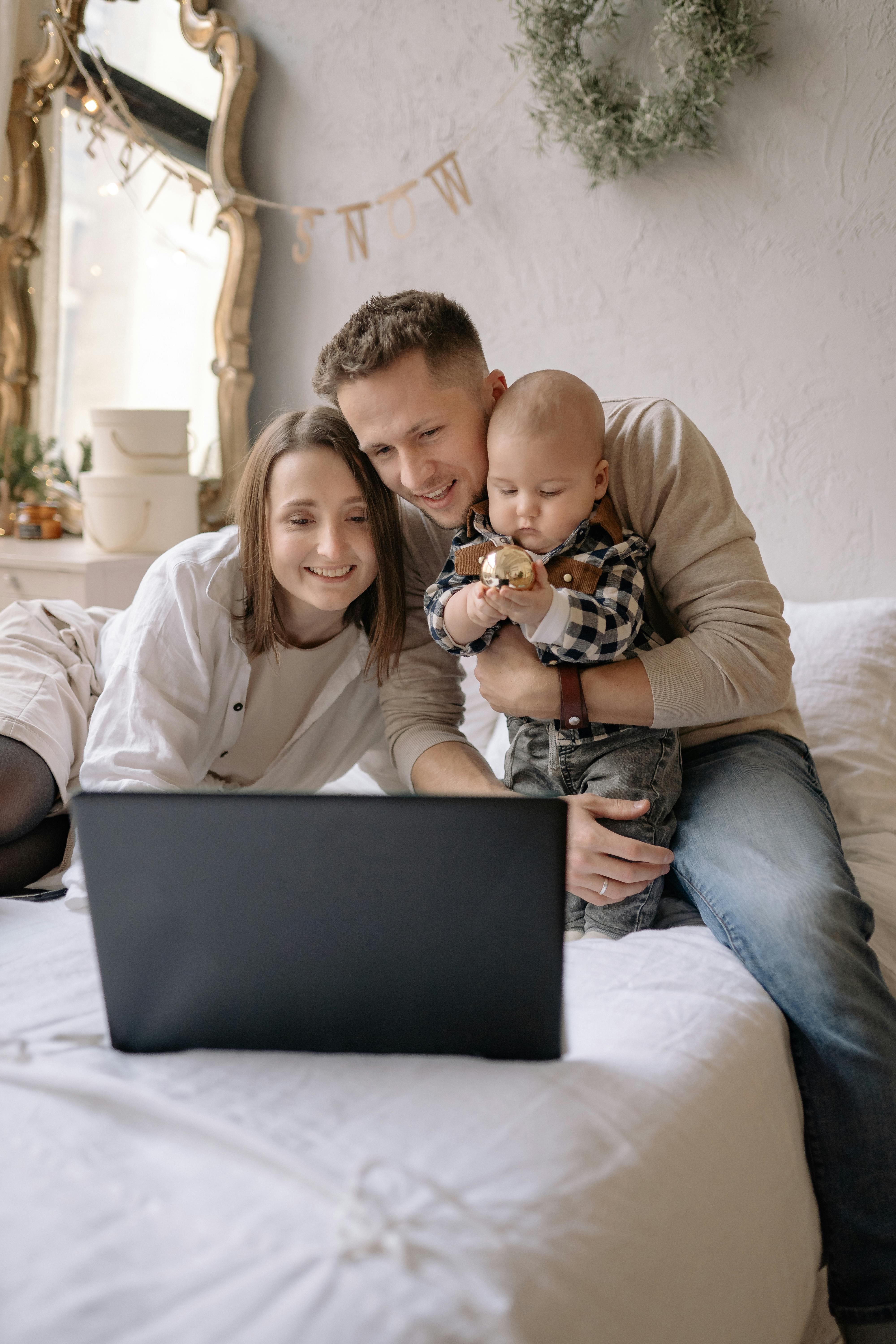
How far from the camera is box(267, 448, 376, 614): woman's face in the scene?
4.61 feet

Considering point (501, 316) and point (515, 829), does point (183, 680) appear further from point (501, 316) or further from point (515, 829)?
point (501, 316)

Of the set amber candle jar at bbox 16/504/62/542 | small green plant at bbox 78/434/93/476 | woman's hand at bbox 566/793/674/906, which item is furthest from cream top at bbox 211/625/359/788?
small green plant at bbox 78/434/93/476

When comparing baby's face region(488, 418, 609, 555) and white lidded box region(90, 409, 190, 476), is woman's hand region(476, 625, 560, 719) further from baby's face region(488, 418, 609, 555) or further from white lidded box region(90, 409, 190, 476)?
white lidded box region(90, 409, 190, 476)

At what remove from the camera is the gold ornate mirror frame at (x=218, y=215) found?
261 centimetres

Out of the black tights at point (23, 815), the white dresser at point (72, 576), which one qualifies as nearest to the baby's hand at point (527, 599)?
the black tights at point (23, 815)

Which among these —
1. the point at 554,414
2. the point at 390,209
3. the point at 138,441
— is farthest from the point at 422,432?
the point at 138,441

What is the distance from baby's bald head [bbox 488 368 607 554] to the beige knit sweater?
0.10 metres

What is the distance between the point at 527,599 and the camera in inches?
46.6

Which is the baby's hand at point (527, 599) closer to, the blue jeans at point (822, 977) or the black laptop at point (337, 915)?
the blue jeans at point (822, 977)

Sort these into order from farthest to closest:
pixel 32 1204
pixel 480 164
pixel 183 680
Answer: pixel 480 164 → pixel 183 680 → pixel 32 1204

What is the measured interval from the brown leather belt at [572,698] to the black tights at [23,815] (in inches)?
31.9

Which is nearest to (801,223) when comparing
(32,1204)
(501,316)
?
(501,316)

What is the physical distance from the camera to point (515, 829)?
0.74 m

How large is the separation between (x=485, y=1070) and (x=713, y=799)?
2.01 ft
